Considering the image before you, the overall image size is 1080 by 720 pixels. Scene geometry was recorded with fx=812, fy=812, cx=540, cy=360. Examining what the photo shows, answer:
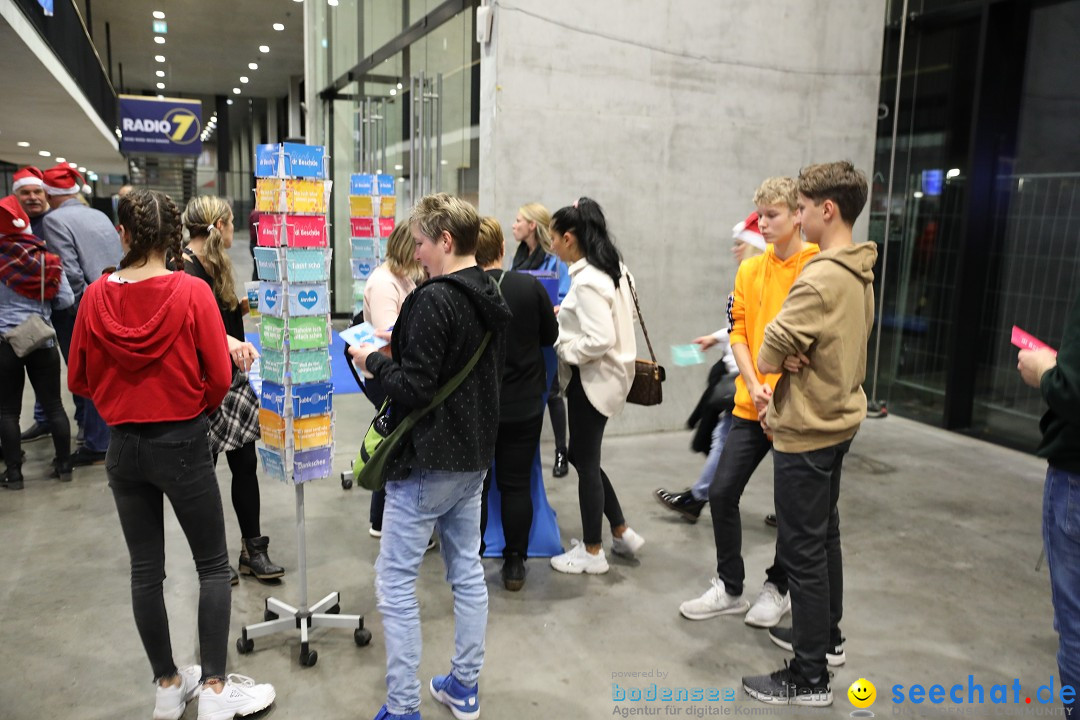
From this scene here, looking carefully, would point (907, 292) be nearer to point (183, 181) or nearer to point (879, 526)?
point (879, 526)

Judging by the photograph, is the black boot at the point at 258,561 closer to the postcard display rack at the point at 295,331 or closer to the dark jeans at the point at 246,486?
the dark jeans at the point at 246,486

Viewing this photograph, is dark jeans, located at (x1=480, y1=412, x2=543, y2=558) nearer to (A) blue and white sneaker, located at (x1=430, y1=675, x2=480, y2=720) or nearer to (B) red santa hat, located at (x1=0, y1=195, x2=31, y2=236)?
(A) blue and white sneaker, located at (x1=430, y1=675, x2=480, y2=720)

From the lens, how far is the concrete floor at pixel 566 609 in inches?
106

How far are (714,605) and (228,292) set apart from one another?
7.77 ft

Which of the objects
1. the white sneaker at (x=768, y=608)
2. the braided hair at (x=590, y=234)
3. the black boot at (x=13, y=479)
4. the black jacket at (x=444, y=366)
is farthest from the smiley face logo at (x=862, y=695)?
the black boot at (x=13, y=479)

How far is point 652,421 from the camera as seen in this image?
6074mm

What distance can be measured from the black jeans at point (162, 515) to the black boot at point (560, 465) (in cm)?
268

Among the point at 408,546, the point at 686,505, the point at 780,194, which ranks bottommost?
the point at 686,505

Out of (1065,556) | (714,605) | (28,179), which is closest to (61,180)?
(28,179)

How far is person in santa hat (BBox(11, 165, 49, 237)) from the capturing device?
4.57m

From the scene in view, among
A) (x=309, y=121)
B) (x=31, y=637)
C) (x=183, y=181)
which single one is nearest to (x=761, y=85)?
(x=31, y=637)

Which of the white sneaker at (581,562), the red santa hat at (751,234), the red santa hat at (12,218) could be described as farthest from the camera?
the red santa hat at (12,218)

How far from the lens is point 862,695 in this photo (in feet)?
8.69

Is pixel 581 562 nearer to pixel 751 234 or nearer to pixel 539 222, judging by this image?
pixel 751 234
